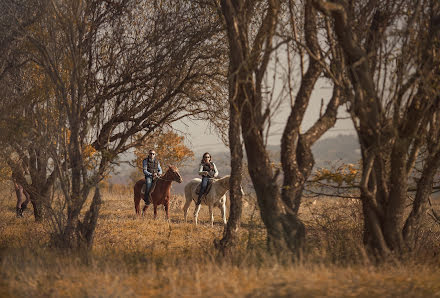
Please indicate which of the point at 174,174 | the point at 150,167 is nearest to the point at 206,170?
the point at 174,174

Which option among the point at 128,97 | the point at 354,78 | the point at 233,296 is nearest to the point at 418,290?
the point at 233,296

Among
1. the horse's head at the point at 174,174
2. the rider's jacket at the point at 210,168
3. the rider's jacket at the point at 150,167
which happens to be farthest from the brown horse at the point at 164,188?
the rider's jacket at the point at 210,168

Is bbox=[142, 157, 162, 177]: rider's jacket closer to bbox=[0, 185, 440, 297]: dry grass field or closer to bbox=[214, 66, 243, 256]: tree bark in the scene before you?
bbox=[0, 185, 440, 297]: dry grass field

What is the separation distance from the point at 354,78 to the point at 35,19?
298 inches

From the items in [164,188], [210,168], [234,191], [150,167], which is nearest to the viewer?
[234,191]

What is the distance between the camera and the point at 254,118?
26.3 feet

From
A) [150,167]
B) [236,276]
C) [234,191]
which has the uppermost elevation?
[150,167]

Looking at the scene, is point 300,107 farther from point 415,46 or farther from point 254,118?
point 415,46

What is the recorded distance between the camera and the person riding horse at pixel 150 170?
1654 cm

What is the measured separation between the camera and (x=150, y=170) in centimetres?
1697

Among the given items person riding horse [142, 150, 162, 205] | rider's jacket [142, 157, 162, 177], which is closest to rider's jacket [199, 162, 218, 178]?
person riding horse [142, 150, 162, 205]

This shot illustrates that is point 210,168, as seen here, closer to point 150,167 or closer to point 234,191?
point 150,167

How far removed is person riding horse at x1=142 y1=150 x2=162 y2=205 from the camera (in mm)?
16544

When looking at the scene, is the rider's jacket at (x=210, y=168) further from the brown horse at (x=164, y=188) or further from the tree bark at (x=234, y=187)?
the tree bark at (x=234, y=187)
